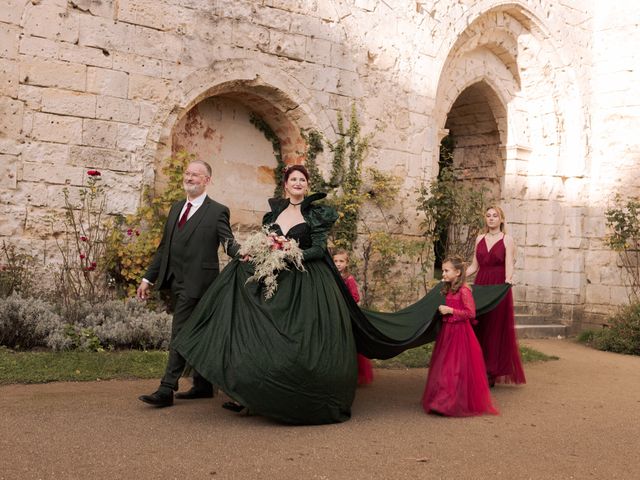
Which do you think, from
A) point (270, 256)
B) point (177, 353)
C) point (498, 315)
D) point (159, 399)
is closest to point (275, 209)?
point (270, 256)

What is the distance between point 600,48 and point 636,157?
2.09 m

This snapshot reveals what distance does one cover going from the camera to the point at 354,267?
28.9 feet

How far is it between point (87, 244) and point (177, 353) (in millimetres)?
2910

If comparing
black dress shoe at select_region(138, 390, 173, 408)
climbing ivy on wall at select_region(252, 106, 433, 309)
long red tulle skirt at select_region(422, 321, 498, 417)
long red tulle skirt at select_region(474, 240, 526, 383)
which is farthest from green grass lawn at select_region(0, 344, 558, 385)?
climbing ivy on wall at select_region(252, 106, 433, 309)

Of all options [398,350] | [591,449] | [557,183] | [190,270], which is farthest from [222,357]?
[557,183]

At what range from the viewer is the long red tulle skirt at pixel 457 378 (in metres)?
4.79

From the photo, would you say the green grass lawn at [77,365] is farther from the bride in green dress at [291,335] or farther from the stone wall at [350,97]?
the stone wall at [350,97]

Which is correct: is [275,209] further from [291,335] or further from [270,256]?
[291,335]

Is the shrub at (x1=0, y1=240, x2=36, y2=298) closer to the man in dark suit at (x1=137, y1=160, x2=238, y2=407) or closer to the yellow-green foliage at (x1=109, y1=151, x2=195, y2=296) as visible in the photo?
the yellow-green foliage at (x1=109, y1=151, x2=195, y2=296)

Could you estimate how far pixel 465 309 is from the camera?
514 cm

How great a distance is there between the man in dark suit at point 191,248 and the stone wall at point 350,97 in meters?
2.56

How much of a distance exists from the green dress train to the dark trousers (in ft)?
0.62

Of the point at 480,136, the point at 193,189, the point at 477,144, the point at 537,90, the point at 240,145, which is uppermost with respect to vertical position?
the point at 537,90

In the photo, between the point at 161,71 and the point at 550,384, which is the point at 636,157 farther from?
the point at 161,71
